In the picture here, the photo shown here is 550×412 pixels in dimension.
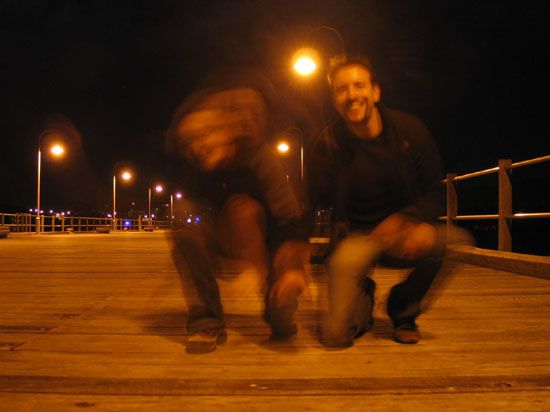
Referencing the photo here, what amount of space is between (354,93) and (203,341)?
50.9 inches

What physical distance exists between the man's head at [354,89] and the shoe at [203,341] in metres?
1.14

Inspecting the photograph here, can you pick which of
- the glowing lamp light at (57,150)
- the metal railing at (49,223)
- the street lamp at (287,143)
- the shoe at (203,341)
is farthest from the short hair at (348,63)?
the glowing lamp light at (57,150)

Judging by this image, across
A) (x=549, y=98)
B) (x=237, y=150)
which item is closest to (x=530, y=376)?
(x=237, y=150)

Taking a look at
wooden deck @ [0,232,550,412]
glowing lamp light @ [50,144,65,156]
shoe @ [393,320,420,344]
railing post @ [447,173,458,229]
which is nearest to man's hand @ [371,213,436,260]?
shoe @ [393,320,420,344]

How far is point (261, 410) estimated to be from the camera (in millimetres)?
1863

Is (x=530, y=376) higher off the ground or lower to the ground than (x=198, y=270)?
lower

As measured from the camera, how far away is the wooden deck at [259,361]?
1960 mm

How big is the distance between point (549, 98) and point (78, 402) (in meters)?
70.8

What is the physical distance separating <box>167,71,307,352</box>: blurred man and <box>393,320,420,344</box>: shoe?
0.48 m

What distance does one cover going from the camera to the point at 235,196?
9.25 ft

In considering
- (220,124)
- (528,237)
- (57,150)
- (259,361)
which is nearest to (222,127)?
(220,124)

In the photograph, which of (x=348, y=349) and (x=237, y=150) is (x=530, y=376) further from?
(x=237, y=150)

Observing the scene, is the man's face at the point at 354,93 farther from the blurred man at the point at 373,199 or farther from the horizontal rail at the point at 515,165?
the horizontal rail at the point at 515,165

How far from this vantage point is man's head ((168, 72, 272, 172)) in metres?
2.72
